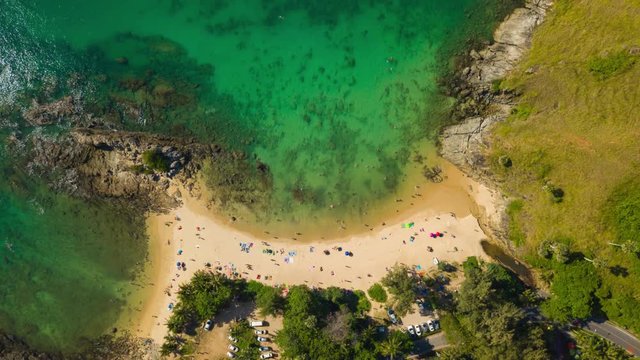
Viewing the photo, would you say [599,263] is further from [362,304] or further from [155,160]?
[155,160]

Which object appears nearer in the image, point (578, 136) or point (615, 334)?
point (578, 136)

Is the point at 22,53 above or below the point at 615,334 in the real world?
above

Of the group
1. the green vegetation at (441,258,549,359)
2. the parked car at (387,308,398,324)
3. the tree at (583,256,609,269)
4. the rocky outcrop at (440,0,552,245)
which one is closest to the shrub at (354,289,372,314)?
the parked car at (387,308,398,324)

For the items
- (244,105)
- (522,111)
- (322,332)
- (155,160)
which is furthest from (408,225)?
(155,160)

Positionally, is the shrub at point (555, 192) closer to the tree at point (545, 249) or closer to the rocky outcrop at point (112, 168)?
the tree at point (545, 249)

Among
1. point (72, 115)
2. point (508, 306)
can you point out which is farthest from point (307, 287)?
point (72, 115)

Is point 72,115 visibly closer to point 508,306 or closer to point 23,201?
point 23,201
